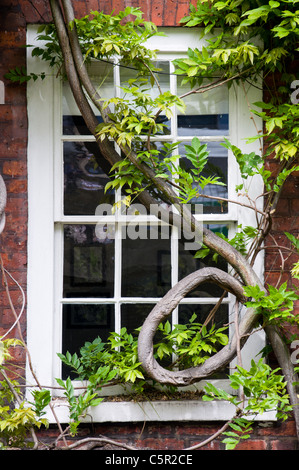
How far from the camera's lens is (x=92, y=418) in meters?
3.00

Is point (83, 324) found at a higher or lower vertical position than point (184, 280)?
lower

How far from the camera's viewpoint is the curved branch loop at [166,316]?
2.87m

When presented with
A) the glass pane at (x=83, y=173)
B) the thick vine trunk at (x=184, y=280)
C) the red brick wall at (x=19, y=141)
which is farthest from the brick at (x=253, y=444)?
the glass pane at (x=83, y=173)

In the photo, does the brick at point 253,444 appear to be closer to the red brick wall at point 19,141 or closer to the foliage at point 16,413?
the red brick wall at point 19,141

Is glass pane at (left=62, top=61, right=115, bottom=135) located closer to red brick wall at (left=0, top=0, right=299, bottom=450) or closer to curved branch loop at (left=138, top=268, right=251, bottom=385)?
red brick wall at (left=0, top=0, right=299, bottom=450)

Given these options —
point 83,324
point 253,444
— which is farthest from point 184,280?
point 253,444

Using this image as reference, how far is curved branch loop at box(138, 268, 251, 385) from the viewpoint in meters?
2.87

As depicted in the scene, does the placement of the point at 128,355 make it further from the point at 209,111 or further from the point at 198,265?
the point at 209,111

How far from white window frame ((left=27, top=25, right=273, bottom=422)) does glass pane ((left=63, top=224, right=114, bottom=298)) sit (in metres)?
0.05

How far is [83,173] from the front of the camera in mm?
3207

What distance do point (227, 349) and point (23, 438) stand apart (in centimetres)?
117

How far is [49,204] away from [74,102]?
62 centimetres

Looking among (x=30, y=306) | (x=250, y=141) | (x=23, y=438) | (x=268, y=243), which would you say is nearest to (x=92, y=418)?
(x=23, y=438)

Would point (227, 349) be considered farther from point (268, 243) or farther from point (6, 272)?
point (6, 272)
